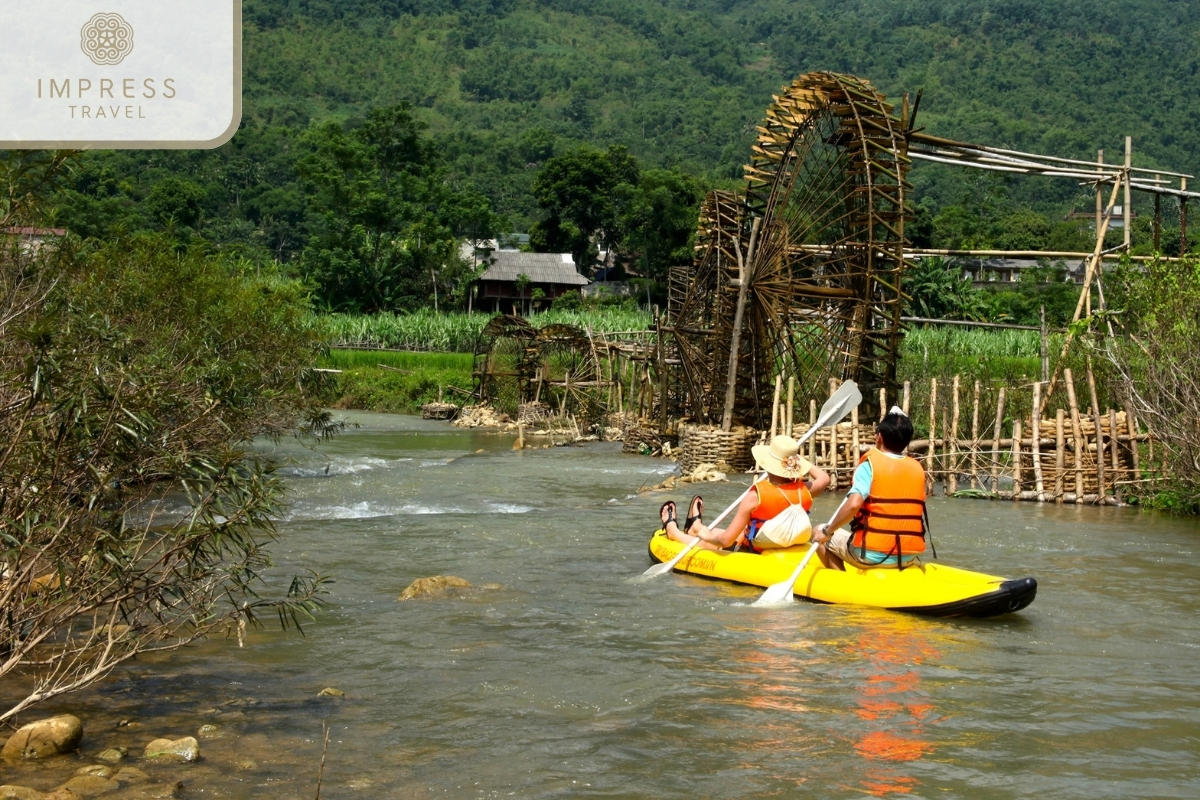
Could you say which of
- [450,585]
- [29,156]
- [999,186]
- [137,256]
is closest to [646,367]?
[137,256]

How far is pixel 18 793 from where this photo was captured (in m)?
6.06

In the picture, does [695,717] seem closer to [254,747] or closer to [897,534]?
[254,747]

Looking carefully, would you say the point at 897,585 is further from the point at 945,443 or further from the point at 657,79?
the point at 657,79

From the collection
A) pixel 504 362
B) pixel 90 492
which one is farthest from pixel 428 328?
pixel 90 492

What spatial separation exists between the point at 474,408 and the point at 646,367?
10.4 meters

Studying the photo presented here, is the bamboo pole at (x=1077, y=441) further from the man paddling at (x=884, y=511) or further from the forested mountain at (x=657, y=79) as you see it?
the forested mountain at (x=657, y=79)

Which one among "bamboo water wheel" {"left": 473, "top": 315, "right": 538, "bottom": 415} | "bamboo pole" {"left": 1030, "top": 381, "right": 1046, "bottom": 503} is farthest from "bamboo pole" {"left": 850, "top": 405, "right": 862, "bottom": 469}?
"bamboo water wheel" {"left": 473, "top": 315, "right": 538, "bottom": 415}

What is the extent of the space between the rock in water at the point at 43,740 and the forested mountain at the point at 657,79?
80.9 meters

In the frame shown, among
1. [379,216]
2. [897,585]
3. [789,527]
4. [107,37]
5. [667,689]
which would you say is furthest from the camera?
[379,216]

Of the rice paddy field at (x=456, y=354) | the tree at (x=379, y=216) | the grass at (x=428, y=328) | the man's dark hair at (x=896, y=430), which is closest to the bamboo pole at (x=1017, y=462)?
the rice paddy field at (x=456, y=354)

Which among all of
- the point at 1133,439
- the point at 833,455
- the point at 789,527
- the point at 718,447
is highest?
the point at 1133,439

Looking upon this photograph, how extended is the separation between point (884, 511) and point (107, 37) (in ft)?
25.5

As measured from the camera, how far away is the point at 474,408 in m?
37.9

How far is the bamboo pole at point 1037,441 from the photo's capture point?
55.7ft
